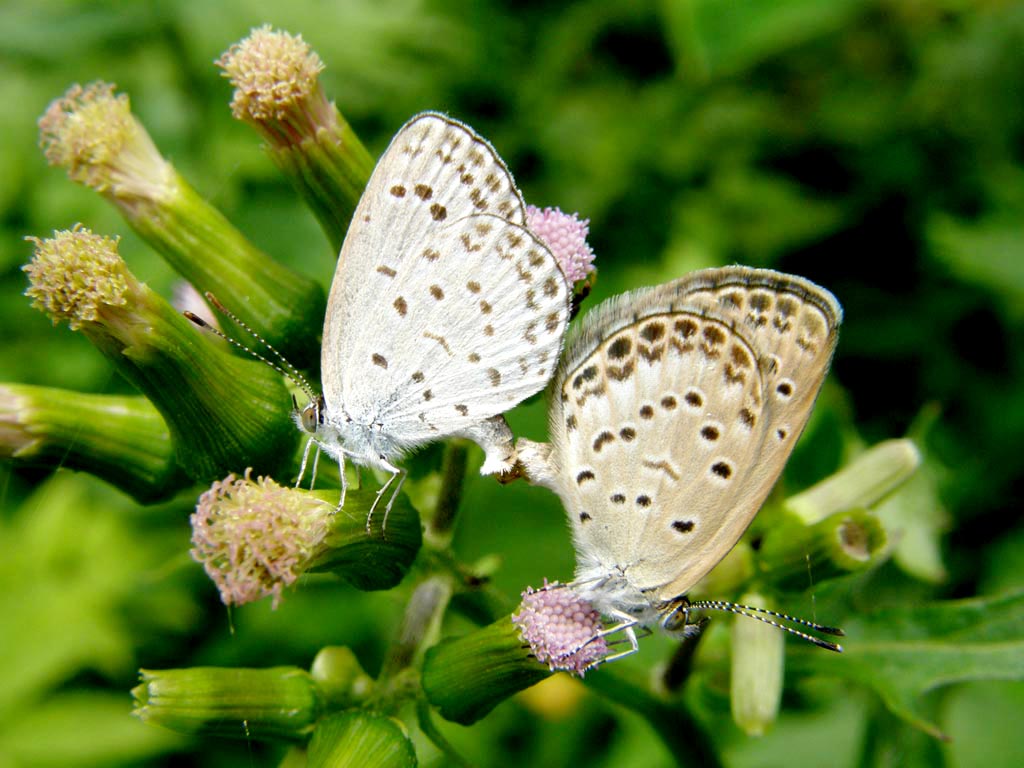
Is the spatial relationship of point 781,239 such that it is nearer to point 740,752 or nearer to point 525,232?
point 740,752

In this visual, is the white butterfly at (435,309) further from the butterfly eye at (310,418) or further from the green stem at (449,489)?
the green stem at (449,489)

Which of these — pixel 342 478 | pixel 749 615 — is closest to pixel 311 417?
pixel 342 478

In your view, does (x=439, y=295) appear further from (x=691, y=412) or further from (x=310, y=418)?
(x=691, y=412)

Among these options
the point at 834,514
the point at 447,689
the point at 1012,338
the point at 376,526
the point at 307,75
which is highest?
the point at 307,75

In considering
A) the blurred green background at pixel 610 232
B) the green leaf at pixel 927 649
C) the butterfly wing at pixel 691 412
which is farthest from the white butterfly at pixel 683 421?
the blurred green background at pixel 610 232

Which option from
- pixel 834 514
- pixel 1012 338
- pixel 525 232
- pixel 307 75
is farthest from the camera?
pixel 1012 338

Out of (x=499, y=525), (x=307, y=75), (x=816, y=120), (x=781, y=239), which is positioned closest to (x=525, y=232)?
(x=307, y=75)

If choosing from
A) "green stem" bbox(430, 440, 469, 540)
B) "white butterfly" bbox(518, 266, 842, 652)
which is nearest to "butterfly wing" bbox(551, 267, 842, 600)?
"white butterfly" bbox(518, 266, 842, 652)

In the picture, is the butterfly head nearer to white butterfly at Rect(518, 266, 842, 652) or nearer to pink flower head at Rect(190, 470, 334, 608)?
pink flower head at Rect(190, 470, 334, 608)
